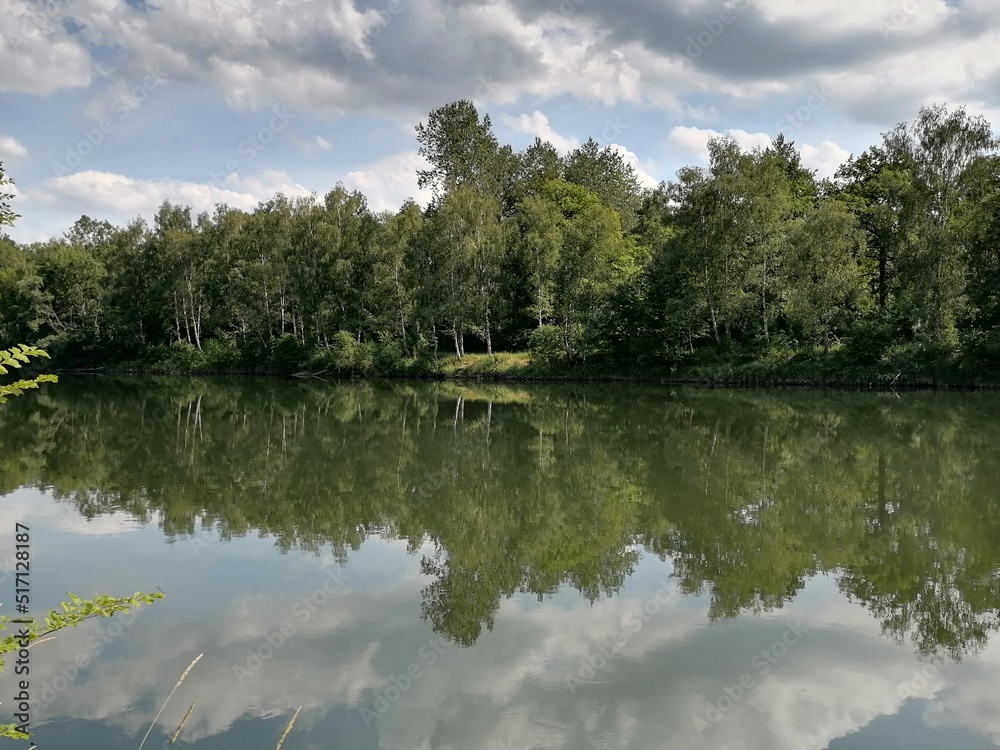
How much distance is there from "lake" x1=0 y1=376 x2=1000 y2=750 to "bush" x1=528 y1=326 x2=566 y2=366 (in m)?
27.0

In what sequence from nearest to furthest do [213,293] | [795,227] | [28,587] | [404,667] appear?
[404,667] → [28,587] → [795,227] → [213,293]

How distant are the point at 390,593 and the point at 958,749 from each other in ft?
19.2

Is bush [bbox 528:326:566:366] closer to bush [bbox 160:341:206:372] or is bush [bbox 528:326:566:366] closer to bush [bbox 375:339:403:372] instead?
bush [bbox 375:339:403:372]

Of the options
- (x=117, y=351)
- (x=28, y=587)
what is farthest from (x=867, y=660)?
(x=117, y=351)

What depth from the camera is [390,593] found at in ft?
29.8

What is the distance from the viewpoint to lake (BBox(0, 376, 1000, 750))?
607 cm

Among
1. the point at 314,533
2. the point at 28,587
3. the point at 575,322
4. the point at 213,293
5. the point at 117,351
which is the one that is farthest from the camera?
the point at 117,351

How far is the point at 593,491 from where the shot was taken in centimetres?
1434

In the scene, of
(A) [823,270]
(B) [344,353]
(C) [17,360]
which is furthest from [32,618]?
(B) [344,353]

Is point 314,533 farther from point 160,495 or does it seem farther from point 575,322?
point 575,322

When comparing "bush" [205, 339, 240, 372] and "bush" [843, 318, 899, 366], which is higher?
"bush" [843, 318, 899, 366]

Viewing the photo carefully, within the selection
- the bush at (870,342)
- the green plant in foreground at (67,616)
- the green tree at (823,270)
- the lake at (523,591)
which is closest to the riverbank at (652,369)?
the bush at (870,342)

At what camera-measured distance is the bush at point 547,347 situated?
47188 millimetres

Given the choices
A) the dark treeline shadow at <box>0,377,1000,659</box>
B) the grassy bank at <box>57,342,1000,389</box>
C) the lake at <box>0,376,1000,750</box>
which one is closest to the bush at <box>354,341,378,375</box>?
the grassy bank at <box>57,342,1000,389</box>
